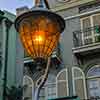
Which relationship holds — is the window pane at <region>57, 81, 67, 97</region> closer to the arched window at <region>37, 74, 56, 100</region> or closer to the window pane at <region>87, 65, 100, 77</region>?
the arched window at <region>37, 74, 56, 100</region>

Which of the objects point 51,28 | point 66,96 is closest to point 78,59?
point 66,96

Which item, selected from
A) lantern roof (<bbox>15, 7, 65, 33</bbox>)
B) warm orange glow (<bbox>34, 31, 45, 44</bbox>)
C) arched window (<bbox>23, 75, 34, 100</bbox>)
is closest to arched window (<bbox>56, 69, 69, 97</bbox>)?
arched window (<bbox>23, 75, 34, 100</bbox>)

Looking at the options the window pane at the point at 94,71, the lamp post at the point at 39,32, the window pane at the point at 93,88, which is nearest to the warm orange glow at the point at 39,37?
the lamp post at the point at 39,32

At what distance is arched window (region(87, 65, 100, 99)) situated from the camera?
456 inches

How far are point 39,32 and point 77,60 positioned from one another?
9.43m

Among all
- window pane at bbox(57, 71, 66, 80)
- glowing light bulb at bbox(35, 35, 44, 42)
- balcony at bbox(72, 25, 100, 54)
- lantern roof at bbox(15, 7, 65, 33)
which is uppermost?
balcony at bbox(72, 25, 100, 54)

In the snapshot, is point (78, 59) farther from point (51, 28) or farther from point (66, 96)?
point (51, 28)

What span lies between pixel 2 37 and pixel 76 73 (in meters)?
6.07

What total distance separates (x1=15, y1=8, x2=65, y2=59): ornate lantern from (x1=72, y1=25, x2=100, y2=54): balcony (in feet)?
28.4

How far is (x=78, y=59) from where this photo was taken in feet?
41.0

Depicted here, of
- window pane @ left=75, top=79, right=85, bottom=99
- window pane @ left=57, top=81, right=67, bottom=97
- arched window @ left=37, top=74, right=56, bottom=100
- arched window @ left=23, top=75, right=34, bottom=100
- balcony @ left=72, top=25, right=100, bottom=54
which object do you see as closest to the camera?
window pane @ left=75, top=79, right=85, bottom=99

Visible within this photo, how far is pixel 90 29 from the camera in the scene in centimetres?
1275

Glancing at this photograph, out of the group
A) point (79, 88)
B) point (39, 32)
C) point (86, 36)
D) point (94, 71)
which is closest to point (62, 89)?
point (79, 88)

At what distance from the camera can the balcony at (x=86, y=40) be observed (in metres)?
11.9
